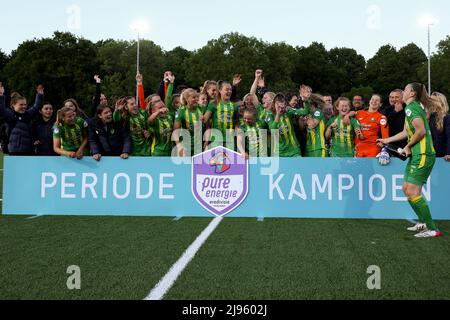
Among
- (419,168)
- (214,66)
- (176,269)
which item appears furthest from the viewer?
(214,66)

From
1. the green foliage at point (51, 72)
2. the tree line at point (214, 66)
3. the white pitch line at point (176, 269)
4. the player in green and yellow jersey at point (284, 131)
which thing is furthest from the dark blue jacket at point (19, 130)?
the green foliage at point (51, 72)

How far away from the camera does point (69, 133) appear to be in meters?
8.38

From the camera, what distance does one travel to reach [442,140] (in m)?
8.04

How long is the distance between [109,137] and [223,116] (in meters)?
2.11

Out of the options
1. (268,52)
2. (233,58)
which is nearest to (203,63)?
(233,58)

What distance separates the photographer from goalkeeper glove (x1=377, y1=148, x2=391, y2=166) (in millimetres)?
7594

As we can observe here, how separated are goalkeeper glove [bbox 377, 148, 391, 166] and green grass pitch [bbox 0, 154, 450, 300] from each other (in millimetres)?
970

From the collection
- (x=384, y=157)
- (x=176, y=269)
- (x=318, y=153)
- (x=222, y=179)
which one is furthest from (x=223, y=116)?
(x=176, y=269)

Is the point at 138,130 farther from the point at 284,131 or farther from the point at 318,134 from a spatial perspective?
the point at 318,134

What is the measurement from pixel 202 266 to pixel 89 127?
452 centimetres

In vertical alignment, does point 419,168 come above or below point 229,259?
above
